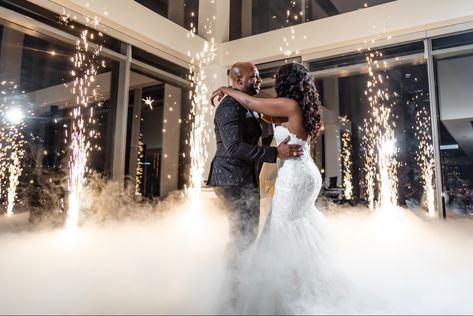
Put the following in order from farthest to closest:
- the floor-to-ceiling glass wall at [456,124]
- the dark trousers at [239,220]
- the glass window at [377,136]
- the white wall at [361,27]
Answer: the glass window at [377,136] → the floor-to-ceiling glass wall at [456,124] → the white wall at [361,27] → the dark trousers at [239,220]

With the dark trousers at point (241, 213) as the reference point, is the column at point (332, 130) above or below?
above

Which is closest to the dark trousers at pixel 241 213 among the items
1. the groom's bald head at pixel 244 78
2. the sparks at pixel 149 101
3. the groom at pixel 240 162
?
the groom at pixel 240 162

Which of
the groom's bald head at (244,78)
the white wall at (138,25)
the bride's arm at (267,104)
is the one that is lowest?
the bride's arm at (267,104)

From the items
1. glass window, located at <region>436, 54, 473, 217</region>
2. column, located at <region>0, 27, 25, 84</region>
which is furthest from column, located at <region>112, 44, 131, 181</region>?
glass window, located at <region>436, 54, 473, 217</region>

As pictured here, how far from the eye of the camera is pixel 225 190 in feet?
4.30

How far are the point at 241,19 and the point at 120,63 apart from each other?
1.58 metres

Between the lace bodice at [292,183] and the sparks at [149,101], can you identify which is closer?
the lace bodice at [292,183]

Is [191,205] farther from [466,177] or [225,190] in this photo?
[466,177]

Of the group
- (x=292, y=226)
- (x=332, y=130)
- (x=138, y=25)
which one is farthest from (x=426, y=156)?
(x=138, y=25)

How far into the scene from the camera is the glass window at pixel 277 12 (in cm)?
338

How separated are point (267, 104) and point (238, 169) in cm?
26

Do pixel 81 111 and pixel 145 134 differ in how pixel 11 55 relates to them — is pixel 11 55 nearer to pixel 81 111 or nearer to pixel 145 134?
pixel 81 111

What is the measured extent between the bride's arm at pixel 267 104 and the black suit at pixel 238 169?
0.09 feet

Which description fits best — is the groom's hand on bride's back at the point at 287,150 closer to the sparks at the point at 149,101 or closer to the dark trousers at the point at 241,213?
the dark trousers at the point at 241,213
